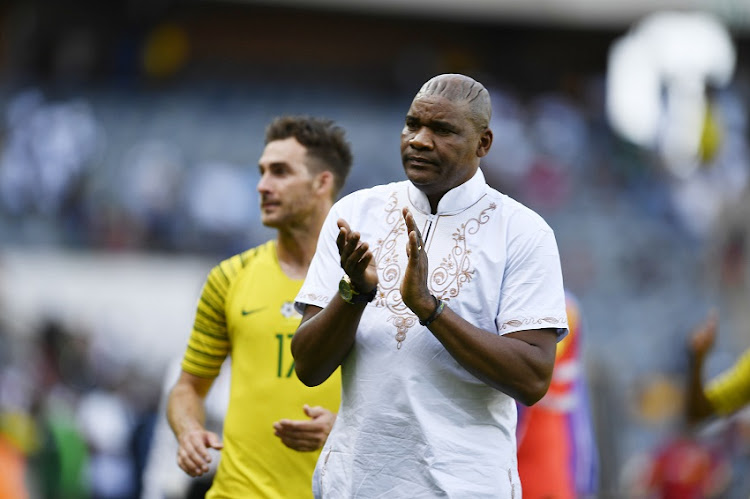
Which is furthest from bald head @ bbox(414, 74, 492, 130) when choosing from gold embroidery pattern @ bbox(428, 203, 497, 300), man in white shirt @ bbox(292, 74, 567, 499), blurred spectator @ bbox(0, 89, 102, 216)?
blurred spectator @ bbox(0, 89, 102, 216)

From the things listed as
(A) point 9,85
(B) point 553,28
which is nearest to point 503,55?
(B) point 553,28

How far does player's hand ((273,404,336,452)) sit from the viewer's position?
4.75m

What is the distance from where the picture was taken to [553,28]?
28.1 metres

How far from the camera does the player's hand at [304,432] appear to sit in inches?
187

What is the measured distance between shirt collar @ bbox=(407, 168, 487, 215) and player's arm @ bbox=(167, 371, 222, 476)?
1.56m

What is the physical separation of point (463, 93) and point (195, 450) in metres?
1.97

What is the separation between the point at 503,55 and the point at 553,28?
4.22 ft

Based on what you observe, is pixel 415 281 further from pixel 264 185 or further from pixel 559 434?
pixel 559 434

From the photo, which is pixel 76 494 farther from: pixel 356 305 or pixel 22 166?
pixel 22 166

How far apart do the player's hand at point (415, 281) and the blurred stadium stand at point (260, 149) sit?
40.2 ft

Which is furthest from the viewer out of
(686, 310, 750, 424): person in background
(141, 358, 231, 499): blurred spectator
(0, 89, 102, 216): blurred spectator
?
(0, 89, 102, 216): blurred spectator

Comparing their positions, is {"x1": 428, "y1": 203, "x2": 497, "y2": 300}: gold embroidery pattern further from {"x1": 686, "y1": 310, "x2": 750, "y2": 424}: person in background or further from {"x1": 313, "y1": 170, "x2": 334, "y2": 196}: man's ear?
{"x1": 686, "y1": 310, "x2": 750, "y2": 424}: person in background

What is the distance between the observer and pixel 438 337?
3.89m

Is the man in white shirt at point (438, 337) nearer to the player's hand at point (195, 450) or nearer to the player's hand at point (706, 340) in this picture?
the player's hand at point (195, 450)
